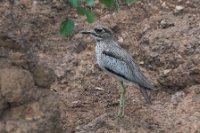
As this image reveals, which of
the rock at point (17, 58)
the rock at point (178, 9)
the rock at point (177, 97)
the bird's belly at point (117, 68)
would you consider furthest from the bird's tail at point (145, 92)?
the rock at point (178, 9)

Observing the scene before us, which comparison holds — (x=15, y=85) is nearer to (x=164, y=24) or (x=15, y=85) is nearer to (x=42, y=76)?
(x=42, y=76)

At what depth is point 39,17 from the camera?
30.0 ft

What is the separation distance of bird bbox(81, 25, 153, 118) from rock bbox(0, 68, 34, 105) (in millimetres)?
1609

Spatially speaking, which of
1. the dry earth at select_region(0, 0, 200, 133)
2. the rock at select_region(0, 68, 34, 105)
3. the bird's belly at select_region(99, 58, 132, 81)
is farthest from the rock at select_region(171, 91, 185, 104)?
the rock at select_region(0, 68, 34, 105)

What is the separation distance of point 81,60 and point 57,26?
773 millimetres

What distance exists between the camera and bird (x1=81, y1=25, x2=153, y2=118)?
24.0 feet

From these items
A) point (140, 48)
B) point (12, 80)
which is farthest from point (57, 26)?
point (12, 80)

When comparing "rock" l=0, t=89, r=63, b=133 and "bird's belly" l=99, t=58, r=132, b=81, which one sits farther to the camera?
"bird's belly" l=99, t=58, r=132, b=81

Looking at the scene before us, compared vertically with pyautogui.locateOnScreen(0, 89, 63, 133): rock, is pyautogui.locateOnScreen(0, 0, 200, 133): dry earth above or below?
above

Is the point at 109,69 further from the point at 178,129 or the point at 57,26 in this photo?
the point at 57,26

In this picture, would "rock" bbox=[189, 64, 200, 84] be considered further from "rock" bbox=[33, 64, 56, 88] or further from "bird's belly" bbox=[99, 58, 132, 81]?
"rock" bbox=[33, 64, 56, 88]

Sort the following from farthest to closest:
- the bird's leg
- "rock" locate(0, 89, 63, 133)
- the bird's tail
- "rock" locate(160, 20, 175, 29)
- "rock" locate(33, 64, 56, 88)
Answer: "rock" locate(160, 20, 175, 29), the bird's tail, the bird's leg, "rock" locate(33, 64, 56, 88), "rock" locate(0, 89, 63, 133)

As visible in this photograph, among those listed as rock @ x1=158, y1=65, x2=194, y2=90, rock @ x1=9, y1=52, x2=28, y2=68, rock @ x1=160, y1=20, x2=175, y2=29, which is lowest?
rock @ x1=9, y1=52, x2=28, y2=68

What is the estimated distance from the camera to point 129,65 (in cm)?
739
